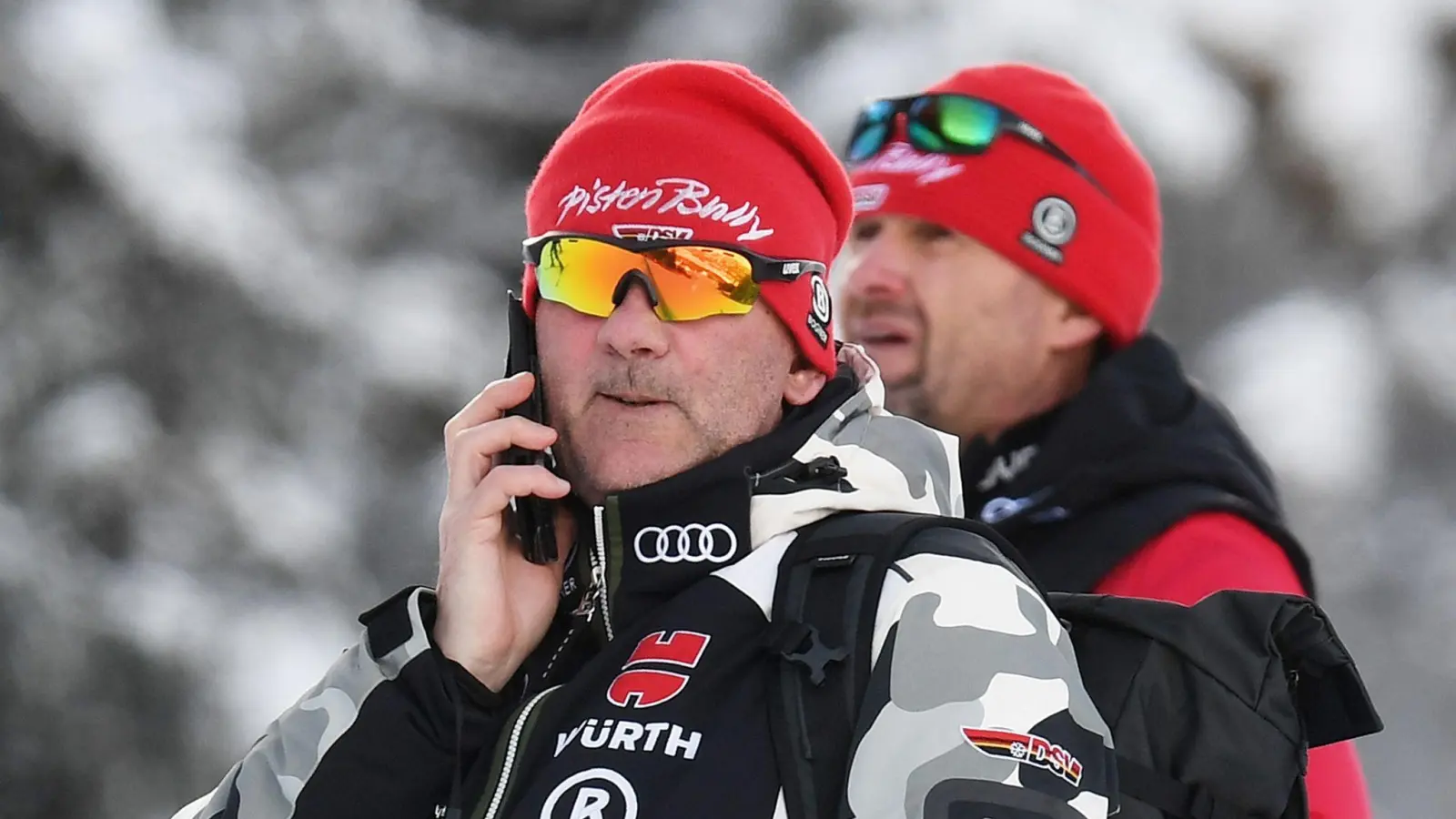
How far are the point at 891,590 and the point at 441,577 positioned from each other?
57 cm

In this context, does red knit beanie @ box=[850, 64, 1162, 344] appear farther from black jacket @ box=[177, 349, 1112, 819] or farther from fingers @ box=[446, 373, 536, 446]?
fingers @ box=[446, 373, 536, 446]

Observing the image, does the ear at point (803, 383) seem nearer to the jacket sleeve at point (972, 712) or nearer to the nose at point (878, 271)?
the jacket sleeve at point (972, 712)

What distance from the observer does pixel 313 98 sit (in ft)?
22.4

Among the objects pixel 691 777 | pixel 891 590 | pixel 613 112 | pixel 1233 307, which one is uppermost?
pixel 1233 307

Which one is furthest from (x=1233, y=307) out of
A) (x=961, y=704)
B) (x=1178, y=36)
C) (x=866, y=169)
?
(x=961, y=704)

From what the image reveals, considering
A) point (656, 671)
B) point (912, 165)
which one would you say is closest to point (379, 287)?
point (912, 165)

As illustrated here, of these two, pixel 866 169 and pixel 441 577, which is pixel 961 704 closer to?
pixel 441 577

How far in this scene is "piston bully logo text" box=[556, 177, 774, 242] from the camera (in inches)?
77.4

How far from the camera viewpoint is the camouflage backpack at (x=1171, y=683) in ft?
5.47

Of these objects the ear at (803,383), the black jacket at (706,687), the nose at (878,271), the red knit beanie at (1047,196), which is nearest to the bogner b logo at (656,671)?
the black jacket at (706,687)

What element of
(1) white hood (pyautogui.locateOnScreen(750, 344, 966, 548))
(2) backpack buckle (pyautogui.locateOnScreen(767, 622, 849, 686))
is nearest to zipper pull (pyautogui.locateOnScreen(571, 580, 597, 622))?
(1) white hood (pyautogui.locateOnScreen(750, 344, 966, 548))

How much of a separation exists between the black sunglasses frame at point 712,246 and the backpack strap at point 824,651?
35cm

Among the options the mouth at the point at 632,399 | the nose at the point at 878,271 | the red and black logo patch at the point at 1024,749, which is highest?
the nose at the point at 878,271

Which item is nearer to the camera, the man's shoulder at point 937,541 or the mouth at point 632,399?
the man's shoulder at point 937,541
